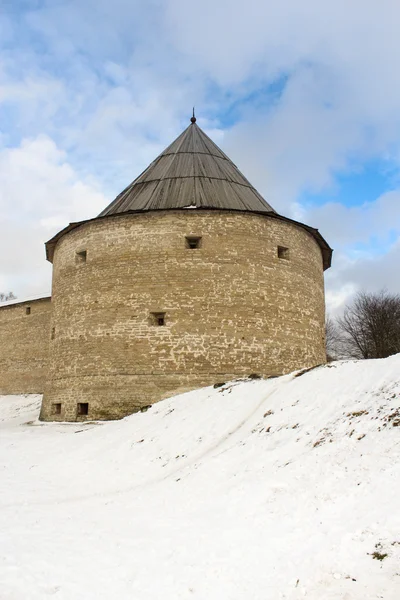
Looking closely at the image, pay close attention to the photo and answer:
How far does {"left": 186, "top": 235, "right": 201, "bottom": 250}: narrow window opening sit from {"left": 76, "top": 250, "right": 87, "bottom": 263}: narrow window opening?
3152 mm

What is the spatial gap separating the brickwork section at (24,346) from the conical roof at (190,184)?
7.74 m

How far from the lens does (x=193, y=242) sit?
15.8 m

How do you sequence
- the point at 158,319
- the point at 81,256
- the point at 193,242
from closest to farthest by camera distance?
the point at 158,319, the point at 193,242, the point at 81,256

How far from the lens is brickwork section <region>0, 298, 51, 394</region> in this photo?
75.9 feet

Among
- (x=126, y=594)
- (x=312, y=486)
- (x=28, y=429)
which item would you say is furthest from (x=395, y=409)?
(x=28, y=429)

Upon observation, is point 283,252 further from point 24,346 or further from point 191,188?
point 24,346

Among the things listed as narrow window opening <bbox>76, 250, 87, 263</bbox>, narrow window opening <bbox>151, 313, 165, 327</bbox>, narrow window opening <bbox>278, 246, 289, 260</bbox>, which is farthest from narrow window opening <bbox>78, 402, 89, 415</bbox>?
narrow window opening <bbox>278, 246, 289, 260</bbox>

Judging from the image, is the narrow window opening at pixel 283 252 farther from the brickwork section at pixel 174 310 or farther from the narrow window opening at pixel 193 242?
the narrow window opening at pixel 193 242

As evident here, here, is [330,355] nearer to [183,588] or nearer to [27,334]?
[27,334]

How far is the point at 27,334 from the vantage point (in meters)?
23.9

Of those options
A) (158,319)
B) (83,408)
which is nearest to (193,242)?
(158,319)

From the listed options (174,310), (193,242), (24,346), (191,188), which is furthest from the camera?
(24,346)

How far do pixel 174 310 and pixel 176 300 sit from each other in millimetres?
272

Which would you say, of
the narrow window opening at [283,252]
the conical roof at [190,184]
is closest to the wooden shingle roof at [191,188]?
the conical roof at [190,184]
